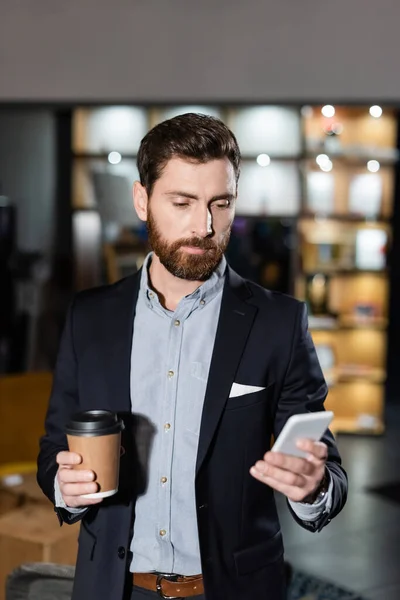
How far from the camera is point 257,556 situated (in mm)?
1702

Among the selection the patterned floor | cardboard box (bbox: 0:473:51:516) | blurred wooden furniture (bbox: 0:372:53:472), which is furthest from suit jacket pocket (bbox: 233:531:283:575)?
blurred wooden furniture (bbox: 0:372:53:472)

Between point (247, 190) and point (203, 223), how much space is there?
194 inches

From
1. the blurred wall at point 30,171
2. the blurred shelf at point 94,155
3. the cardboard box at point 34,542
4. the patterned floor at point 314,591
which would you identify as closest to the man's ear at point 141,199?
the cardboard box at point 34,542

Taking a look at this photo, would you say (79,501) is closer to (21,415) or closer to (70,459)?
(70,459)

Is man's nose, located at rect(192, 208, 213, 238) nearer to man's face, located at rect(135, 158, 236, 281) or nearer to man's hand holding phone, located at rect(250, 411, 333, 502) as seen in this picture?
man's face, located at rect(135, 158, 236, 281)

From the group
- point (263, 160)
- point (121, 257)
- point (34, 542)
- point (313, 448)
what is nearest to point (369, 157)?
point (263, 160)

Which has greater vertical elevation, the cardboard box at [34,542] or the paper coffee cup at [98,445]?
the paper coffee cup at [98,445]

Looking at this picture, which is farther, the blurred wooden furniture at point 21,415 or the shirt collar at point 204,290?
the blurred wooden furniture at point 21,415

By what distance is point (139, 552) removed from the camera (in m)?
1.67

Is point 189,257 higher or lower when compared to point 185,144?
lower

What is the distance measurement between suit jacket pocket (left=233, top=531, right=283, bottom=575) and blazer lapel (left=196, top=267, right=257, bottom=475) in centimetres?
22

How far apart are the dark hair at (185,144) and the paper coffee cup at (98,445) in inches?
20.6

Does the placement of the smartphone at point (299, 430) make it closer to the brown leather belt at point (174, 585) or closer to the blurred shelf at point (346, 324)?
the brown leather belt at point (174, 585)

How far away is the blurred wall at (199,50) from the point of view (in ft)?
13.0
